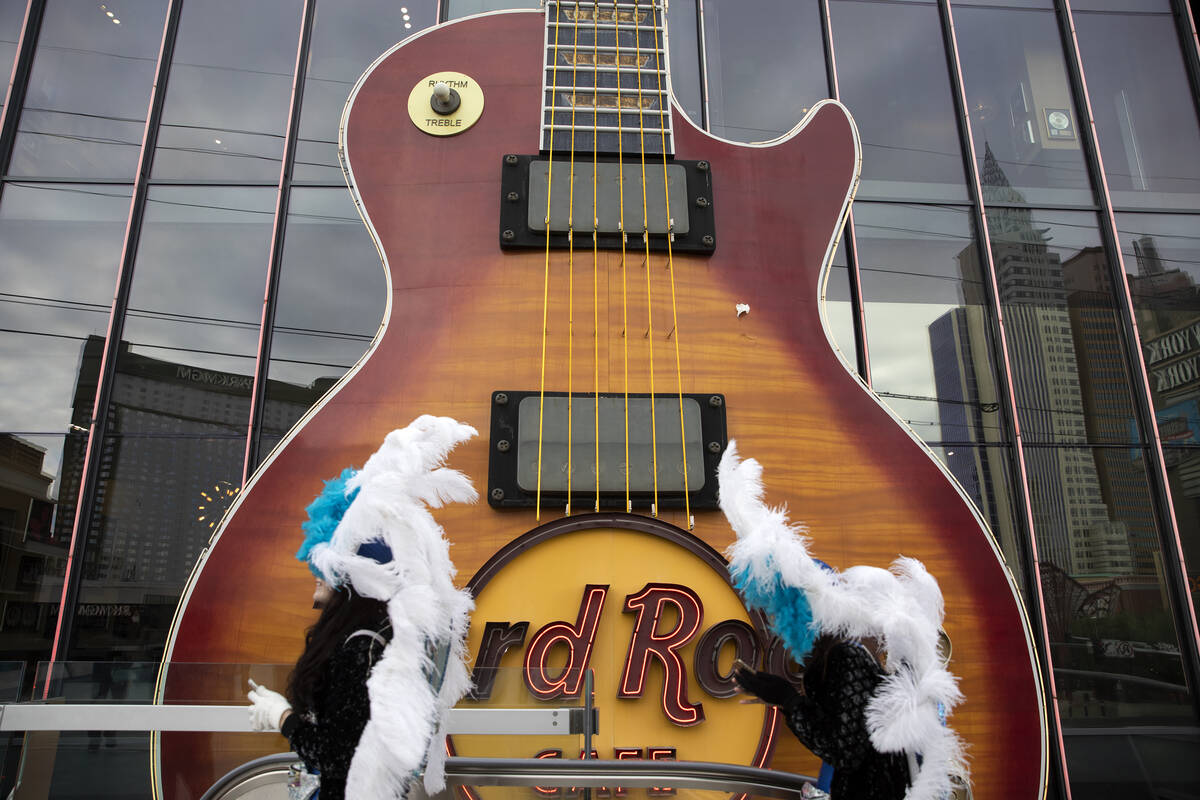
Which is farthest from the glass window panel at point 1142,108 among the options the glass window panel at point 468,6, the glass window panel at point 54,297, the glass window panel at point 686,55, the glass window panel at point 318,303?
the glass window panel at point 54,297

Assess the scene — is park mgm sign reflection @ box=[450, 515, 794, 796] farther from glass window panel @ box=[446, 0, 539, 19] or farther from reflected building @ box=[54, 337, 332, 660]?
glass window panel @ box=[446, 0, 539, 19]

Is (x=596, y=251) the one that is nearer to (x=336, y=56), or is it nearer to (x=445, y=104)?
(x=445, y=104)

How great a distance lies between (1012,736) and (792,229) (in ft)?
6.63

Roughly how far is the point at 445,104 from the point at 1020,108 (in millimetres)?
4200

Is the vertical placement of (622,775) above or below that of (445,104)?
below

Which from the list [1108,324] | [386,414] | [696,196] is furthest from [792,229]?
[1108,324]

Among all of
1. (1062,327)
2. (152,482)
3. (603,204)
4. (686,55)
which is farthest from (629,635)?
(686,55)

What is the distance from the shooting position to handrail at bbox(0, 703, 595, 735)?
213 cm

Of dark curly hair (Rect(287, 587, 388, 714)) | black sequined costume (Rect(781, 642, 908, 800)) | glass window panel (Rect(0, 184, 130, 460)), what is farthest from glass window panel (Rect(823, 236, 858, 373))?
glass window panel (Rect(0, 184, 130, 460))

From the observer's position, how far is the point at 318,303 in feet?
15.2

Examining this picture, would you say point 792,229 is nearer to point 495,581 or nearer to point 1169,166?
point 495,581

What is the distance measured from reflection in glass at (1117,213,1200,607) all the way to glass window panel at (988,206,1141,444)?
186 millimetres

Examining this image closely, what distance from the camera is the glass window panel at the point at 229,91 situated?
15.9ft

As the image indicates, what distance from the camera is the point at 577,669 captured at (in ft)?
7.65
